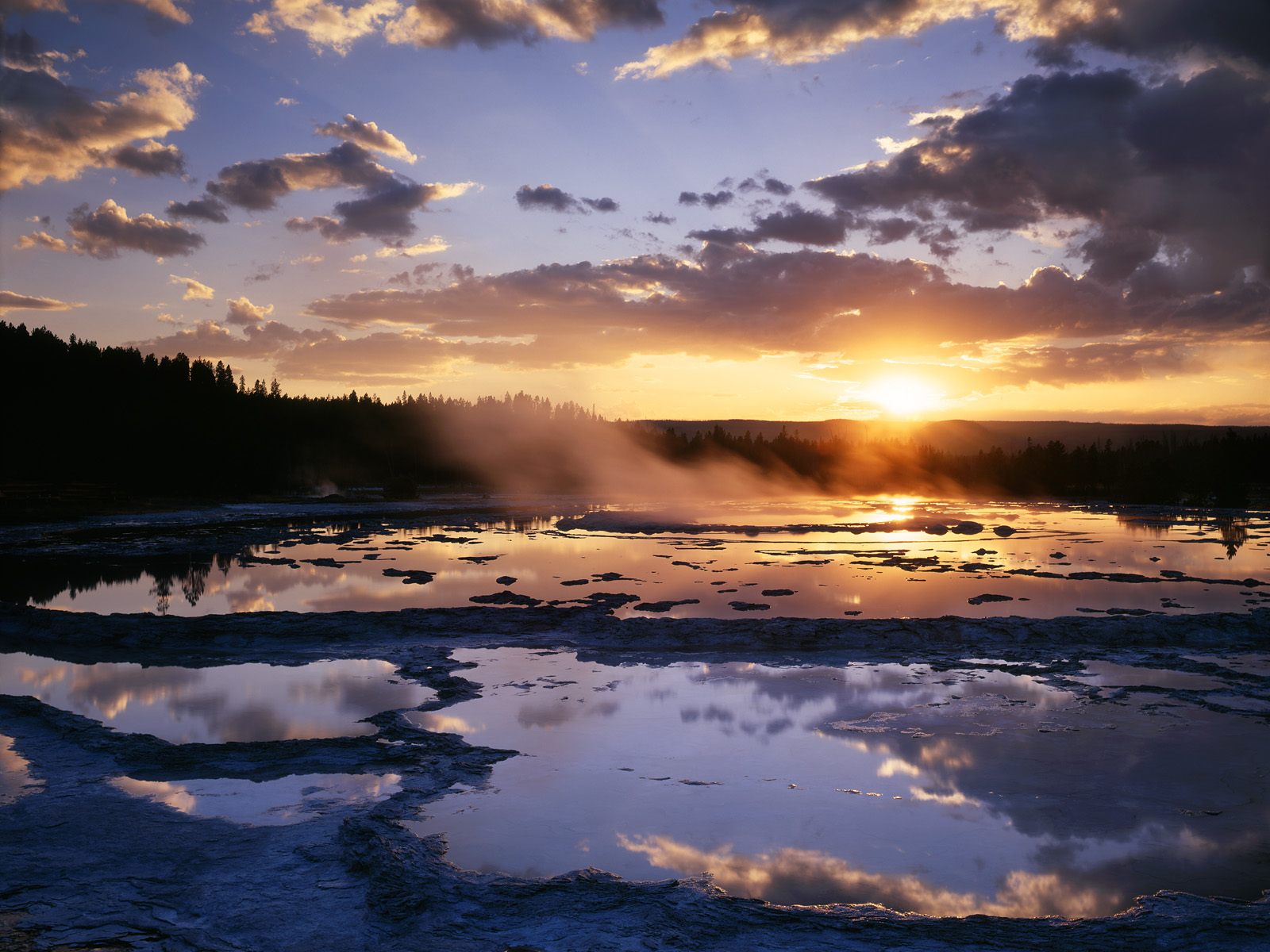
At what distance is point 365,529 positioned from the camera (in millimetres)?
43625

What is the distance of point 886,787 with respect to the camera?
8391mm

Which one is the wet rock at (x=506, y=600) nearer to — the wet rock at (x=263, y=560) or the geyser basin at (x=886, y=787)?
the geyser basin at (x=886, y=787)

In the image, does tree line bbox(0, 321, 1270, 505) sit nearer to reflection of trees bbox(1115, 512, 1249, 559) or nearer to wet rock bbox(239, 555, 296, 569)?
reflection of trees bbox(1115, 512, 1249, 559)

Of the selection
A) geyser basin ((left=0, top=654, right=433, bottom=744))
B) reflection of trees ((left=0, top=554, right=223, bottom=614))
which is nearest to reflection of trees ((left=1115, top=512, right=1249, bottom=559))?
geyser basin ((left=0, top=654, right=433, bottom=744))

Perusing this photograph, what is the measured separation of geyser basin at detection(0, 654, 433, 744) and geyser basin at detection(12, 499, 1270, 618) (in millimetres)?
5398

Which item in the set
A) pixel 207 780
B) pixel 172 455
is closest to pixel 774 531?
pixel 207 780

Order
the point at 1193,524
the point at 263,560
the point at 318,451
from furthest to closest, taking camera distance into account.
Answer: the point at 318,451 → the point at 1193,524 → the point at 263,560

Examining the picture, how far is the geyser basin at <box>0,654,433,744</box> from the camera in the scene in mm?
10203

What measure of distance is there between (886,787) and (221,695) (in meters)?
9.16

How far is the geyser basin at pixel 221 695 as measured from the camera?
10.2 metres

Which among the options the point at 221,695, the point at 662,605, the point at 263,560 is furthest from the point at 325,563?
the point at 221,695

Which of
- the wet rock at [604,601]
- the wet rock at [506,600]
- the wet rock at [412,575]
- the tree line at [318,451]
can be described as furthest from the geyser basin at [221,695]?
the tree line at [318,451]

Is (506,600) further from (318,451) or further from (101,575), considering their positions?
(318,451)

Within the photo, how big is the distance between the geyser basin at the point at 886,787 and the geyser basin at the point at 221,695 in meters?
1.37
